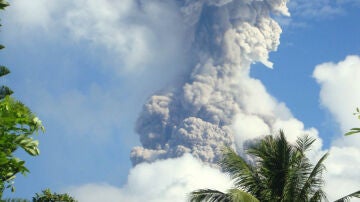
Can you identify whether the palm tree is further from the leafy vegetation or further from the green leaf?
the leafy vegetation

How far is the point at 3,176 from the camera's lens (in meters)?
5.80

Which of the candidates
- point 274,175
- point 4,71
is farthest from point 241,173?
point 4,71

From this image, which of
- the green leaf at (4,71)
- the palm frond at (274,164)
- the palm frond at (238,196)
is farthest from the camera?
the palm frond at (274,164)

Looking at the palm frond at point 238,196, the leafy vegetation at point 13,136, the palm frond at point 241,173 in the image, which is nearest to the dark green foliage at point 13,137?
the leafy vegetation at point 13,136

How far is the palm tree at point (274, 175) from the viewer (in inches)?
531

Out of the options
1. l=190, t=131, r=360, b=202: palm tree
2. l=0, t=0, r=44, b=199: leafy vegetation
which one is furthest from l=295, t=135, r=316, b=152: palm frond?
l=0, t=0, r=44, b=199: leafy vegetation

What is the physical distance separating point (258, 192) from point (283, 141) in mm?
1444

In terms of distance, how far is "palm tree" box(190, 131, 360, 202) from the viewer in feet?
44.2

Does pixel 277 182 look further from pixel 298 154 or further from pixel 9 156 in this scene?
pixel 9 156

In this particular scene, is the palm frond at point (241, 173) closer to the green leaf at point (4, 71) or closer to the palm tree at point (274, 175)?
the palm tree at point (274, 175)

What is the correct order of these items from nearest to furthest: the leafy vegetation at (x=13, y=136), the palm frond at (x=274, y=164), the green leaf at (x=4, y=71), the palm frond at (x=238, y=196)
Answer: the leafy vegetation at (x=13, y=136), the green leaf at (x=4, y=71), the palm frond at (x=238, y=196), the palm frond at (x=274, y=164)

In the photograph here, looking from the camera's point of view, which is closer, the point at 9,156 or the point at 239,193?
the point at 9,156

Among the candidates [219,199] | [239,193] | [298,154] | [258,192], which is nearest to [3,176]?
[239,193]

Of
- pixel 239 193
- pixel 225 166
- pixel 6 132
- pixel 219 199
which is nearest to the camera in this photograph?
pixel 6 132
